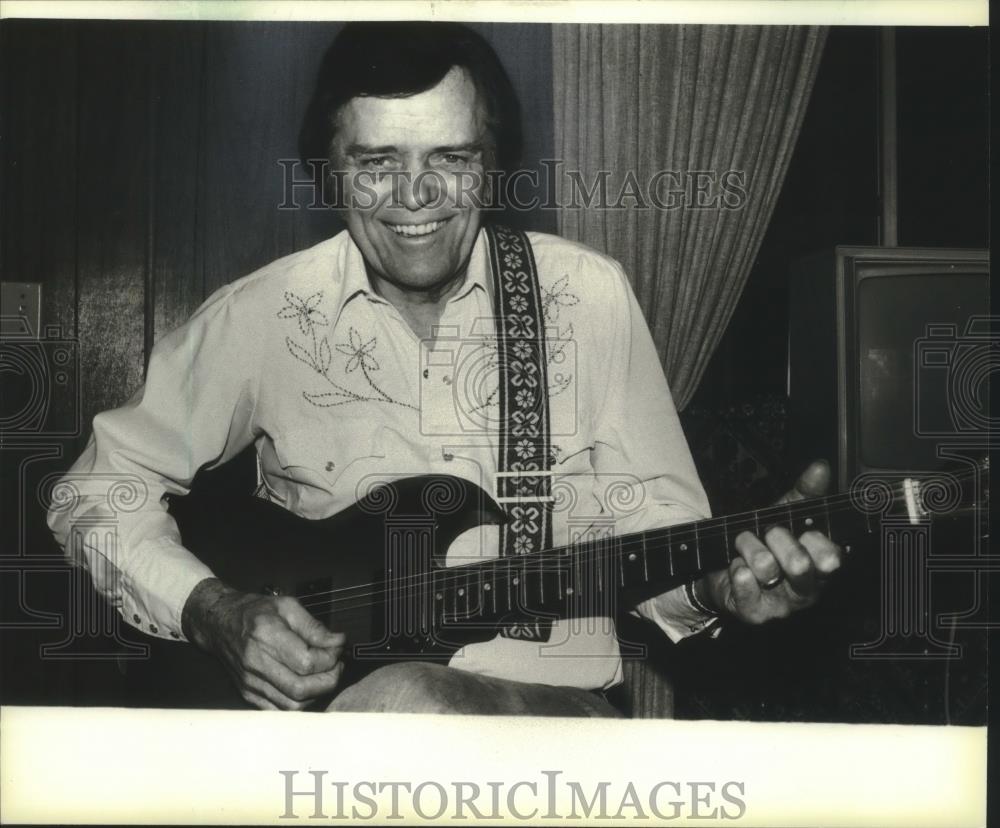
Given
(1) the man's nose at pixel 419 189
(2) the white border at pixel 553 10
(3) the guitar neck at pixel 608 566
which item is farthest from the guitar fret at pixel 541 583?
(2) the white border at pixel 553 10

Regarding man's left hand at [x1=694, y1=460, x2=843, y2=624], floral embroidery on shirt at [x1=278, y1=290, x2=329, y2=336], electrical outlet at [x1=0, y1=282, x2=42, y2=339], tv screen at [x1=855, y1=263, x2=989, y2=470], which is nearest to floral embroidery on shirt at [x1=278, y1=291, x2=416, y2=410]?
floral embroidery on shirt at [x1=278, y1=290, x2=329, y2=336]

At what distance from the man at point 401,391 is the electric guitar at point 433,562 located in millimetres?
30

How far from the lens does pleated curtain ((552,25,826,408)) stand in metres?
1.85

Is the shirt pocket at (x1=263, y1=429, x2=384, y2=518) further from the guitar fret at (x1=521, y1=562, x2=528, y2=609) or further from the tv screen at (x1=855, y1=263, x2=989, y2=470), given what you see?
the tv screen at (x1=855, y1=263, x2=989, y2=470)

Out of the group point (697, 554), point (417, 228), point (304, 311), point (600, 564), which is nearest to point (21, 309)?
point (304, 311)

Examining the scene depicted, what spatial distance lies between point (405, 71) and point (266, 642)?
100 centimetres

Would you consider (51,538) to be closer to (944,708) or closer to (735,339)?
(735,339)

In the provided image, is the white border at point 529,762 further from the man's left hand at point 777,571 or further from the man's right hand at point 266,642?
the man's left hand at point 777,571

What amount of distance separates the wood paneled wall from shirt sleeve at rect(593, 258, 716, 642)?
25 cm

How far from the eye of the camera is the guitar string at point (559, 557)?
177cm

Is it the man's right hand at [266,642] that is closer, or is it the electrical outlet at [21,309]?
the man's right hand at [266,642]

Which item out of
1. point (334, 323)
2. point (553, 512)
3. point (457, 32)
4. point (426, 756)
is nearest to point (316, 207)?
point (334, 323)

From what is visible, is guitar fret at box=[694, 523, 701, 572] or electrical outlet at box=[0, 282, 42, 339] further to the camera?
electrical outlet at box=[0, 282, 42, 339]

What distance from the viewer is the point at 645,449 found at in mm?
1844
